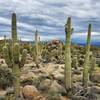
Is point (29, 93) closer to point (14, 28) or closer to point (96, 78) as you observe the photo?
point (14, 28)

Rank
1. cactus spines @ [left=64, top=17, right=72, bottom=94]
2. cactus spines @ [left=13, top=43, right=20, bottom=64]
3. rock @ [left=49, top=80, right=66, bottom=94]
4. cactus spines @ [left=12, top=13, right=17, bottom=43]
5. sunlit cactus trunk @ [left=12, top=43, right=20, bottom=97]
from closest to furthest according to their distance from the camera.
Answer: cactus spines @ [left=13, top=43, right=20, bottom=64] < sunlit cactus trunk @ [left=12, top=43, right=20, bottom=97] < cactus spines @ [left=12, top=13, right=17, bottom=43] < rock @ [left=49, top=80, right=66, bottom=94] < cactus spines @ [left=64, top=17, right=72, bottom=94]

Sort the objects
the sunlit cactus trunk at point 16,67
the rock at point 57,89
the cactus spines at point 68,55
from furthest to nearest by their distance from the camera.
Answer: the cactus spines at point 68,55
the rock at point 57,89
the sunlit cactus trunk at point 16,67

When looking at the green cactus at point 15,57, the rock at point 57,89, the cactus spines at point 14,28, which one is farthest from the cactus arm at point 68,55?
the cactus spines at point 14,28

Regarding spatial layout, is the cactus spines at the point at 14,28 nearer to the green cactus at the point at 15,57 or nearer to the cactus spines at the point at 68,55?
the green cactus at the point at 15,57

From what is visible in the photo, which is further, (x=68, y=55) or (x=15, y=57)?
(x=68, y=55)

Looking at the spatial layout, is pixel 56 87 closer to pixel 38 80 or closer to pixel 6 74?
pixel 38 80

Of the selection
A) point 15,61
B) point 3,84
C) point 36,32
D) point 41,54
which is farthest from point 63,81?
point 41,54

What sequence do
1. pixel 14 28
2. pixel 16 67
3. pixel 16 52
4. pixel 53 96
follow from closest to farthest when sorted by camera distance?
pixel 16 52 < pixel 14 28 < pixel 16 67 < pixel 53 96

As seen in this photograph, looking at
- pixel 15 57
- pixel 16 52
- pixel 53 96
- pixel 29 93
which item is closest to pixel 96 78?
pixel 53 96

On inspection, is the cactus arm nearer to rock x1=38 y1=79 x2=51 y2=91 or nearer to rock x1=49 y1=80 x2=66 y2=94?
rock x1=49 y1=80 x2=66 y2=94

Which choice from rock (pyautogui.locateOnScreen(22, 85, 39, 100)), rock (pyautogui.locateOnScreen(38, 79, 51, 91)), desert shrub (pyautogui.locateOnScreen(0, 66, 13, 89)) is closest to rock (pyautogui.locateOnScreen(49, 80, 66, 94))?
rock (pyautogui.locateOnScreen(38, 79, 51, 91))

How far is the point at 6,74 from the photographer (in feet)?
74.6

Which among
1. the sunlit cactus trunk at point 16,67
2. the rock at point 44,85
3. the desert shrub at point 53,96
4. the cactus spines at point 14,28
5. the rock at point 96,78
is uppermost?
the cactus spines at point 14,28

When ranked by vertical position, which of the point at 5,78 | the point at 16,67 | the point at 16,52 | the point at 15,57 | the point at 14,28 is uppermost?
the point at 14,28
